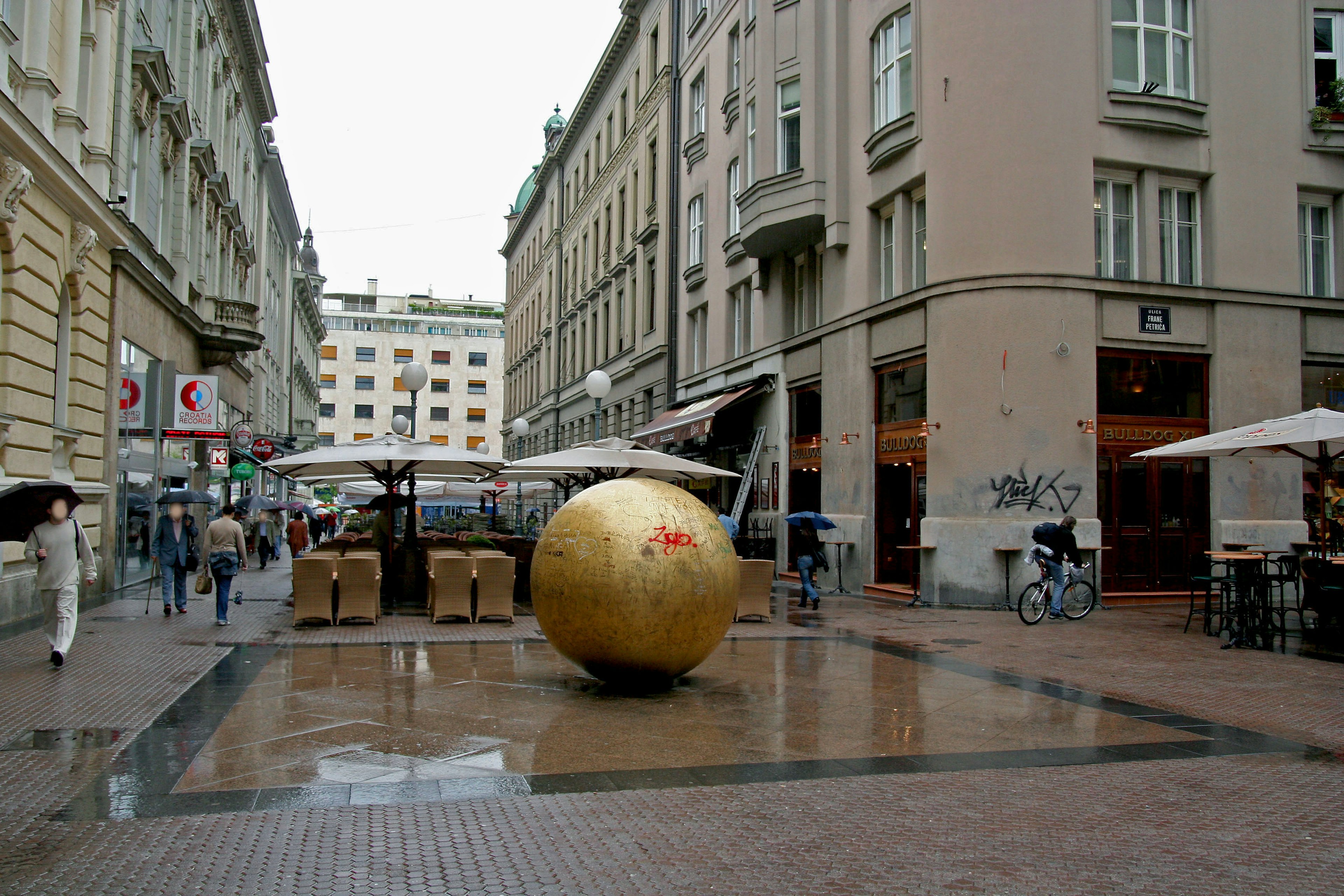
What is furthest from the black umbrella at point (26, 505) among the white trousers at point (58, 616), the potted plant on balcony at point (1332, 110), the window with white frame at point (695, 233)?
the window with white frame at point (695, 233)

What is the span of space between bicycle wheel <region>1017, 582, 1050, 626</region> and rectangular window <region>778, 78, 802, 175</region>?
11786 millimetres

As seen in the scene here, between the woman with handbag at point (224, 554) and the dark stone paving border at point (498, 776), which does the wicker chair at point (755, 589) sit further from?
the woman with handbag at point (224, 554)

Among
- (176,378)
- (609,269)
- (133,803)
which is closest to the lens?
(133,803)

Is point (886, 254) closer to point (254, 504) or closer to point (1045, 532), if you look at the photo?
point (1045, 532)

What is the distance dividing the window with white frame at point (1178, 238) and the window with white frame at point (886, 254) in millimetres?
4858

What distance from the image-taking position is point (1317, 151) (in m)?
19.0

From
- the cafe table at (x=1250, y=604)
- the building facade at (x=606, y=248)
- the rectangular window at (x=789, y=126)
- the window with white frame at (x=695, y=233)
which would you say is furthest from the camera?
the building facade at (x=606, y=248)

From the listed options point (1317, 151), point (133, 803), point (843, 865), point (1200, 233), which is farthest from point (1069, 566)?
point (133, 803)

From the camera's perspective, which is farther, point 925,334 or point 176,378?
point 176,378

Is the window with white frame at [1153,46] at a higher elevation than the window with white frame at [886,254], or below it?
higher

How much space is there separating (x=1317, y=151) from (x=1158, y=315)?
4886 millimetres

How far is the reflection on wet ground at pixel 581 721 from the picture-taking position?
6441 millimetres

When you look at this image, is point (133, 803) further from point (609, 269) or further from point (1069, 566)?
point (609, 269)

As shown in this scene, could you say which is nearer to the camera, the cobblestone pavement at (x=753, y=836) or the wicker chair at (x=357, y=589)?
the cobblestone pavement at (x=753, y=836)
